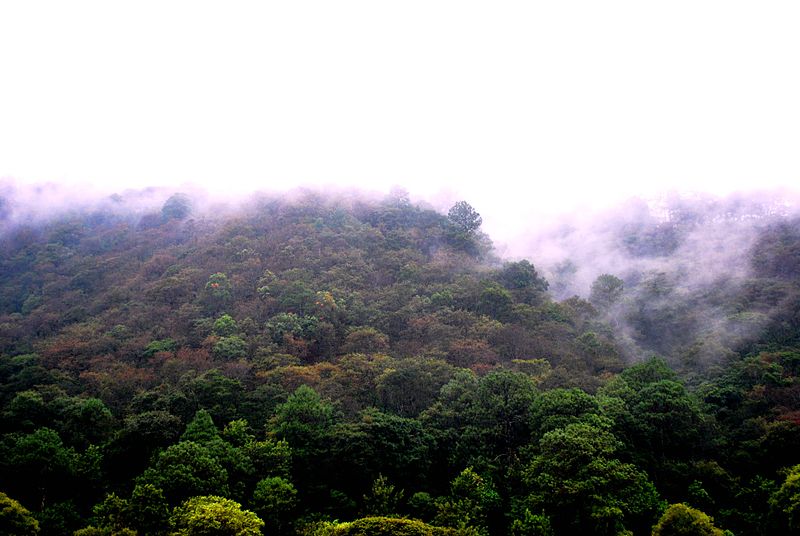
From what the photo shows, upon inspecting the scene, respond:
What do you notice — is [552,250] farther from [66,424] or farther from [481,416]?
[66,424]

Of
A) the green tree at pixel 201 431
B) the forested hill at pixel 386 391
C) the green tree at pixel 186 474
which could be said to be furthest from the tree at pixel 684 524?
the green tree at pixel 201 431

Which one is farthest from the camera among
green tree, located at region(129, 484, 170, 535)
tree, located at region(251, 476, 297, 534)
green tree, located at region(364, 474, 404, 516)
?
green tree, located at region(364, 474, 404, 516)

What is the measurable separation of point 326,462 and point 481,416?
8.18 m

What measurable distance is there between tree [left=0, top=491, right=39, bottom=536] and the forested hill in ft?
0.27

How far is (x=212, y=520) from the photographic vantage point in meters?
21.5

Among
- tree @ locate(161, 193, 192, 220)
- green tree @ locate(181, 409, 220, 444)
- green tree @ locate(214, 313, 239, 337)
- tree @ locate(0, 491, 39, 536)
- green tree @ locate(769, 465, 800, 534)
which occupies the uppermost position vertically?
tree @ locate(161, 193, 192, 220)

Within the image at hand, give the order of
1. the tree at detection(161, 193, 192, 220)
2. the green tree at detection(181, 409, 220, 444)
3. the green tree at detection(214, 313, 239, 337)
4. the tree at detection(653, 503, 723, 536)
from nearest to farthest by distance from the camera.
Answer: the tree at detection(653, 503, 723, 536) < the green tree at detection(181, 409, 220, 444) < the green tree at detection(214, 313, 239, 337) < the tree at detection(161, 193, 192, 220)

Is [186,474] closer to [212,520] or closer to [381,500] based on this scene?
[212,520]

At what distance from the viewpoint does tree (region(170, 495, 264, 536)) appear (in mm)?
21297

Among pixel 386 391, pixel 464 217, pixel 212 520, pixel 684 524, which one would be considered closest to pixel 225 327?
pixel 386 391

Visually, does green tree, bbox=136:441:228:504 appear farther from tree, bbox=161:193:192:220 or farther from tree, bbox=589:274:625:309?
tree, bbox=161:193:192:220

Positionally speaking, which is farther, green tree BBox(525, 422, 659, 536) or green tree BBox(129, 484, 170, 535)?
green tree BBox(525, 422, 659, 536)

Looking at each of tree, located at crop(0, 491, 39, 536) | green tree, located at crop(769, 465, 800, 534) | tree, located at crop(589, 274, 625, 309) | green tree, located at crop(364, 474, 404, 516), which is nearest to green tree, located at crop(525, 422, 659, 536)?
green tree, located at crop(769, 465, 800, 534)

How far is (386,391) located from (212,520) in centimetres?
1581
